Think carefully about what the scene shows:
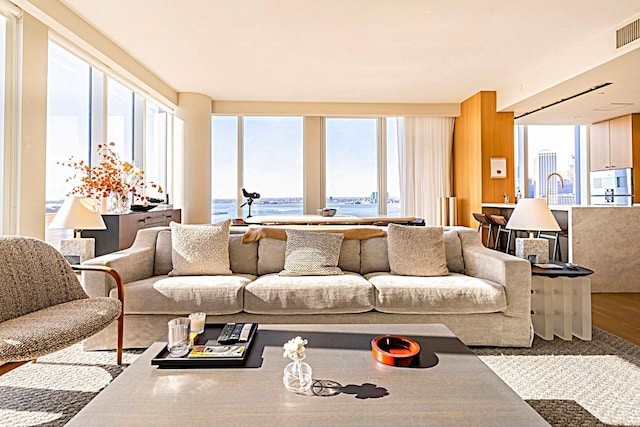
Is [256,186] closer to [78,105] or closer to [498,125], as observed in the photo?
[78,105]

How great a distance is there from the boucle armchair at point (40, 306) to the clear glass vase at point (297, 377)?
1127mm

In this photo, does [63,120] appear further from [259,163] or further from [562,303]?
[562,303]

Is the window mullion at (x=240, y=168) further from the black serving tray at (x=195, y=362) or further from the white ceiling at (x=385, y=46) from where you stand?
the black serving tray at (x=195, y=362)

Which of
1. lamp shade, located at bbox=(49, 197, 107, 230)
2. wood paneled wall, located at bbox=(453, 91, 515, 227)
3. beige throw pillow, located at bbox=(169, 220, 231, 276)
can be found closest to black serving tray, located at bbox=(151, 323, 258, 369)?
beige throw pillow, located at bbox=(169, 220, 231, 276)

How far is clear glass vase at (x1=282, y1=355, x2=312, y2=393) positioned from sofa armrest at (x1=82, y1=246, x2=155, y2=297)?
1.80 m

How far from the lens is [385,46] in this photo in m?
4.69

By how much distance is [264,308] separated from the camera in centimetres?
279

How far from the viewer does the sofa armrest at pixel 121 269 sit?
8.95 feet

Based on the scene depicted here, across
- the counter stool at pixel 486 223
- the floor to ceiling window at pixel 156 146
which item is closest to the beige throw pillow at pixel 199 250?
the floor to ceiling window at pixel 156 146

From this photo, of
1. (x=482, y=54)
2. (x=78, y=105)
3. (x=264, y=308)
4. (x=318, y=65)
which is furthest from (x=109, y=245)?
(x=482, y=54)

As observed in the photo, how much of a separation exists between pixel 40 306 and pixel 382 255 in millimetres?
2376

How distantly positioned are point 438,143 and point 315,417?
7.03 metres

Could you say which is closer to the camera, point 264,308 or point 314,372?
point 314,372

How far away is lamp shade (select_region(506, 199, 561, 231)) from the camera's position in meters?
3.10
